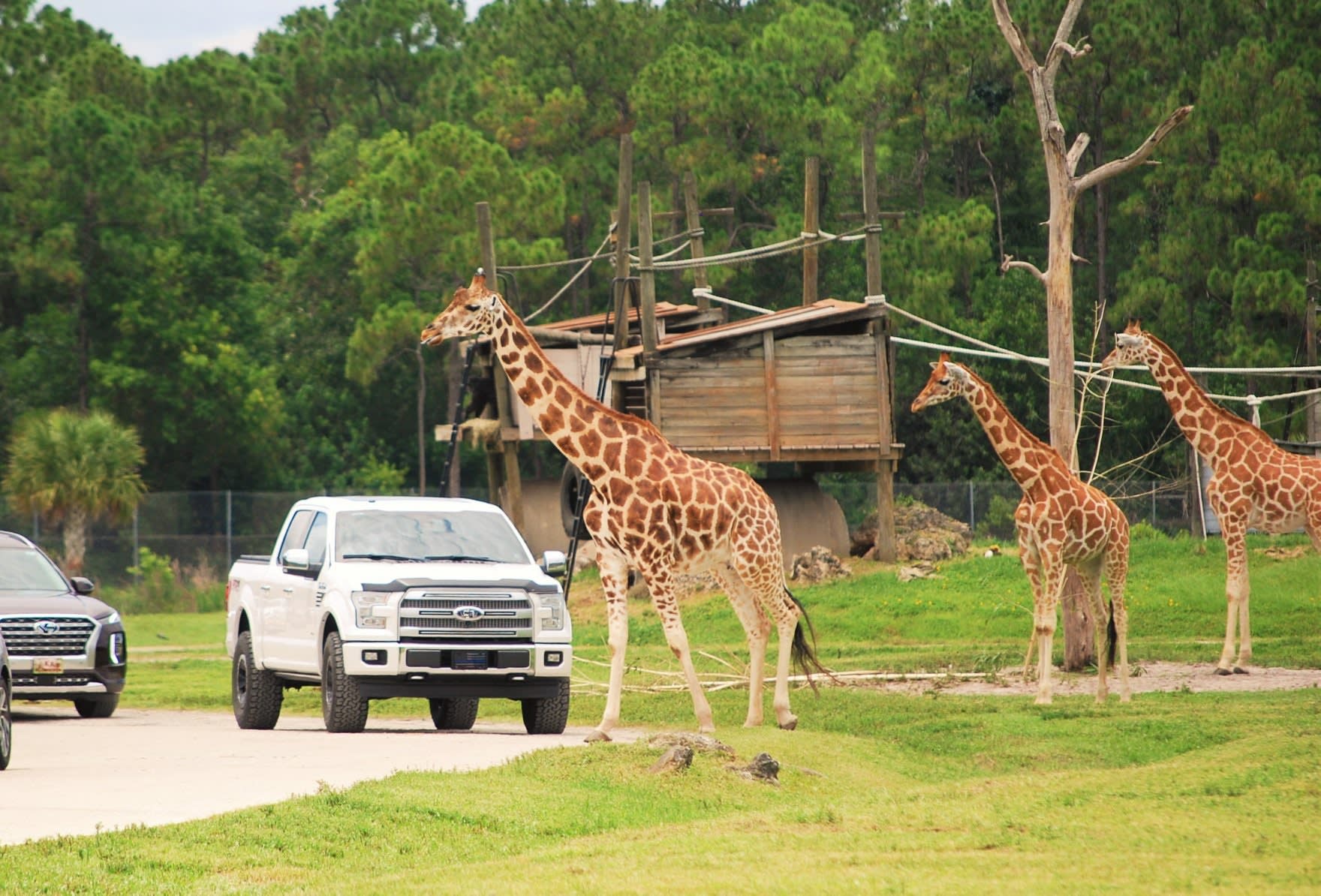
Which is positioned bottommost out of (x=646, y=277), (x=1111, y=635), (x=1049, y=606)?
(x=1111, y=635)

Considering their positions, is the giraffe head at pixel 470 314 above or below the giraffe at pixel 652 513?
above

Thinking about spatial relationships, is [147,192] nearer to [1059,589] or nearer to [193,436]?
[193,436]

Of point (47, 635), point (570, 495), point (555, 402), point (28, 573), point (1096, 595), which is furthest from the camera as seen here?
point (570, 495)

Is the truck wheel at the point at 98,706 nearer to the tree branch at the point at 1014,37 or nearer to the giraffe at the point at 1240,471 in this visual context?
the giraffe at the point at 1240,471

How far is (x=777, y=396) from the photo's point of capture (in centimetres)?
3516

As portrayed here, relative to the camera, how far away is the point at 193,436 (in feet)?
182

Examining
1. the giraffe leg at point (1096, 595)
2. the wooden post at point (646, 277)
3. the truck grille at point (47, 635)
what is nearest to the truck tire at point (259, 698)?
the truck grille at point (47, 635)

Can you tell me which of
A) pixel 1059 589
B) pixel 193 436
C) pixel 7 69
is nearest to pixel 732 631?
pixel 1059 589

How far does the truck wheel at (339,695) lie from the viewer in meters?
17.4

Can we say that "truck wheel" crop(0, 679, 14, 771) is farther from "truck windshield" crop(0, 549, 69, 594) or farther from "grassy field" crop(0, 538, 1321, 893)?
"truck windshield" crop(0, 549, 69, 594)

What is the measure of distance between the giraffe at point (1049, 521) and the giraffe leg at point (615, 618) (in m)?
4.45

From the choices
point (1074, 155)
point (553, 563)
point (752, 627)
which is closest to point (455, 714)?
point (553, 563)

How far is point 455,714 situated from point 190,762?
478 centimetres

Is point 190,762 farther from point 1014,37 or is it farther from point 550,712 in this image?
point 1014,37
